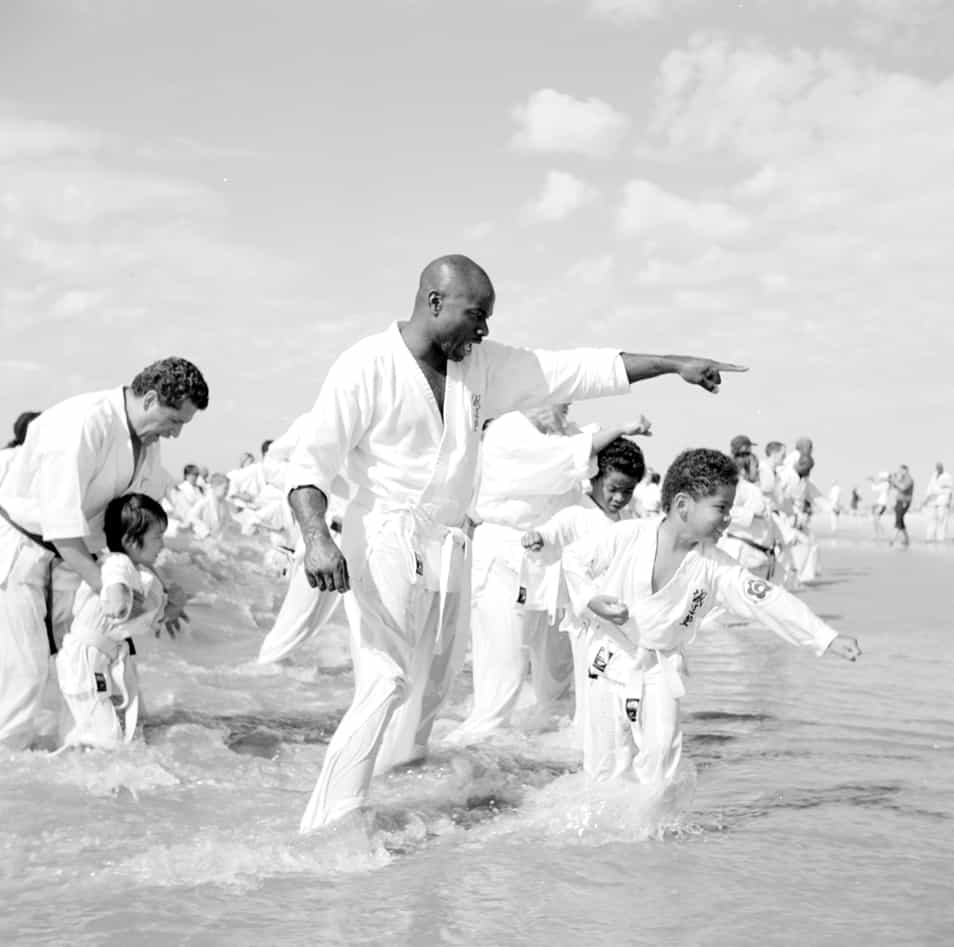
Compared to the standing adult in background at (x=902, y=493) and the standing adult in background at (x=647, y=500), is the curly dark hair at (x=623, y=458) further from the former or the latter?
the standing adult in background at (x=902, y=493)

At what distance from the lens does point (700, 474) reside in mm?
5375

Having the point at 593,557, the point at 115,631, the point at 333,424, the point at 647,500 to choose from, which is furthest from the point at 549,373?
the point at 647,500

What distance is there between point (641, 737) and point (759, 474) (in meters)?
12.5

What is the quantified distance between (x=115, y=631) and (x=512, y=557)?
2.21m

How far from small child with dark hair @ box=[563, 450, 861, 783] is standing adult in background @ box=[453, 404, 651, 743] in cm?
173

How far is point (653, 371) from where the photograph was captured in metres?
5.44

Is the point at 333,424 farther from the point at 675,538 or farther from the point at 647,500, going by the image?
the point at 647,500

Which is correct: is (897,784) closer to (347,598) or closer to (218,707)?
(347,598)

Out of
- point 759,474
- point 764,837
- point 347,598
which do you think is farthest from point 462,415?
point 759,474

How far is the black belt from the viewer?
20.6 ft

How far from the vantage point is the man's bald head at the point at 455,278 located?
5.08 m

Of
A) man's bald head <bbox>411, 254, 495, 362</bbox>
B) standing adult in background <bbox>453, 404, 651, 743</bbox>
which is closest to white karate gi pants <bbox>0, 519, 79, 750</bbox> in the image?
standing adult in background <bbox>453, 404, 651, 743</bbox>

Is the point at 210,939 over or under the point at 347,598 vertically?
under

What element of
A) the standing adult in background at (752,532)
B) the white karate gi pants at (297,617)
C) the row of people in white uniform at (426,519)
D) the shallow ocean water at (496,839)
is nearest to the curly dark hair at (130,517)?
the row of people in white uniform at (426,519)
